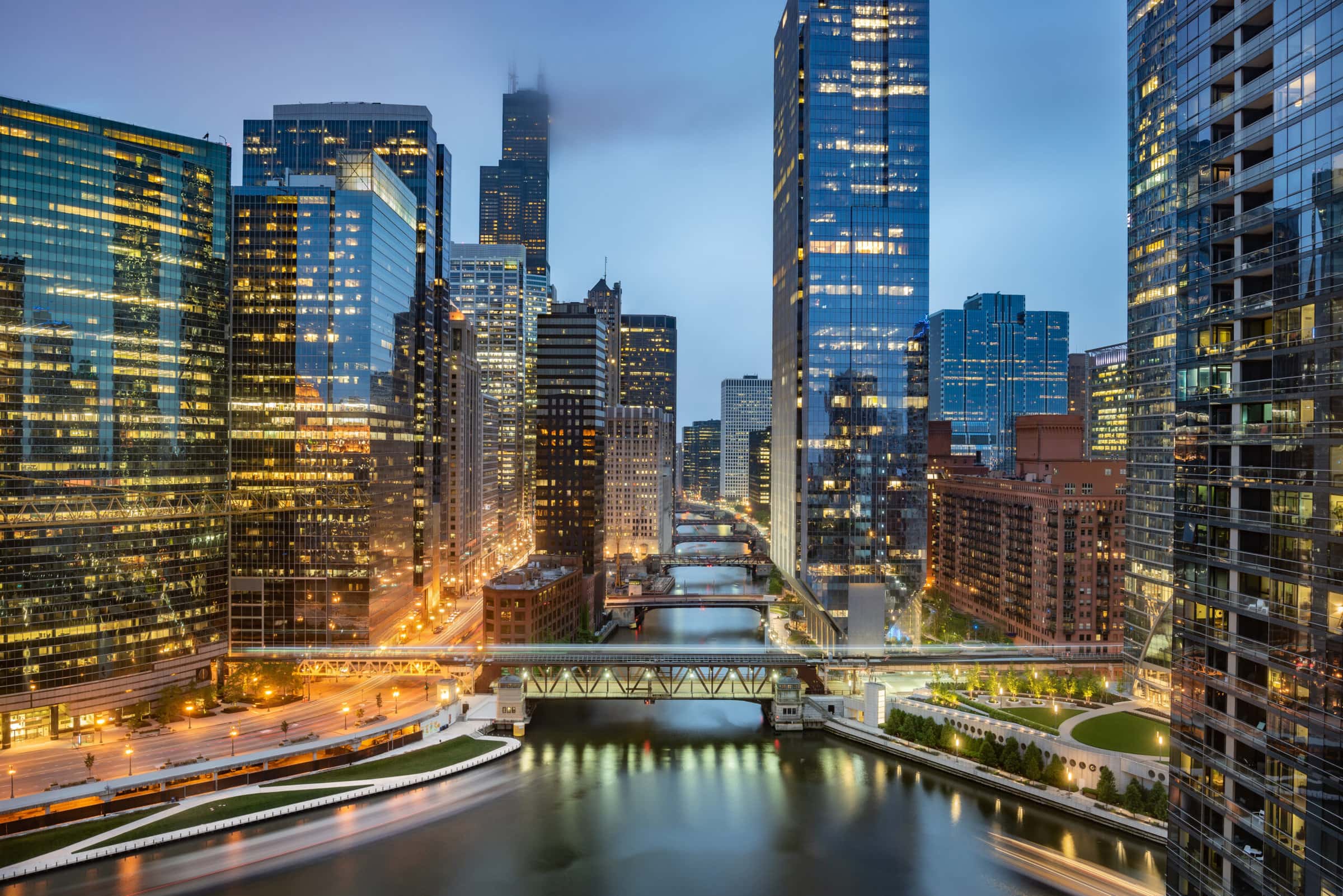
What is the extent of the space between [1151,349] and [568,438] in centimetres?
9070

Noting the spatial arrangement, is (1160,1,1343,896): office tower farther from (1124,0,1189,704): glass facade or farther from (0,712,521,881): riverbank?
(0,712,521,881): riverbank

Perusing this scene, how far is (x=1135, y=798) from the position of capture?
188 ft

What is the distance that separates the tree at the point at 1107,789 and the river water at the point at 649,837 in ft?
7.67

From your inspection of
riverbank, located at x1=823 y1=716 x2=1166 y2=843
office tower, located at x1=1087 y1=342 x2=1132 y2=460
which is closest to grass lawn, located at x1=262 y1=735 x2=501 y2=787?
riverbank, located at x1=823 y1=716 x2=1166 y2=843

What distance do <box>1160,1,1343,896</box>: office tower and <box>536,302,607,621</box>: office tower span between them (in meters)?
118

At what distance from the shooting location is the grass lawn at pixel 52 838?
5338 cm

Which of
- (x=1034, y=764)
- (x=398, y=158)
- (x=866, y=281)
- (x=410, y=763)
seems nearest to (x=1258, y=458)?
(x=1034, y=764)

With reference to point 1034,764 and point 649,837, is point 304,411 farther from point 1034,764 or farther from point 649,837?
point 1034,764

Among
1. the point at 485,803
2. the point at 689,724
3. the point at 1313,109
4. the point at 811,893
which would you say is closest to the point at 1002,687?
the point at 689,724

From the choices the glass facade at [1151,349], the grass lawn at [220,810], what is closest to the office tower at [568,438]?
the grass lawn at [220,810]

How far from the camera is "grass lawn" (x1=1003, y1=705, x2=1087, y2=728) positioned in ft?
232

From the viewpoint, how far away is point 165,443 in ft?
272

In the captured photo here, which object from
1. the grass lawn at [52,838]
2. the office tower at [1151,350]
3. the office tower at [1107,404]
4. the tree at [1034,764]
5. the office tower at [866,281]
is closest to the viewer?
the grass lawn at [52,838]

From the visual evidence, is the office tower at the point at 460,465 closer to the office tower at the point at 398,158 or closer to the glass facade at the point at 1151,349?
the office tower at the point at 398,158
